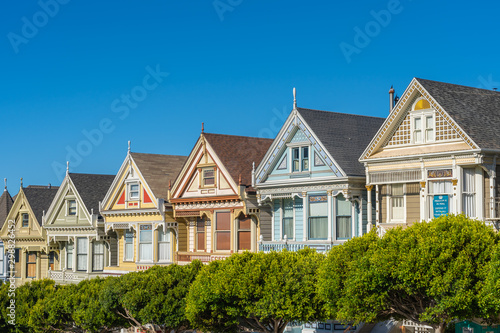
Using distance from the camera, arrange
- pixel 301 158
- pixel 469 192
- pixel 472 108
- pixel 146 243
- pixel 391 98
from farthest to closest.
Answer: pixel 146 243
pixel 391 98
pixel 301 158
pixel 472 108
pixel 469 192

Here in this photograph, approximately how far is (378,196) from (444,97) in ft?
17.9

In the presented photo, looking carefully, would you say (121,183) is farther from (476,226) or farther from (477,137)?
(476,226)

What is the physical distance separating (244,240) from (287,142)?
6640 mm

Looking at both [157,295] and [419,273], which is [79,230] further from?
[419,273]

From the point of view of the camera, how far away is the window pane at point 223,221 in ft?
146

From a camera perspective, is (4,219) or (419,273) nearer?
(419,273)

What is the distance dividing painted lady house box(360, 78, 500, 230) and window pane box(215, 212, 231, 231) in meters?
9.77

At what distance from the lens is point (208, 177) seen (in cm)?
4522

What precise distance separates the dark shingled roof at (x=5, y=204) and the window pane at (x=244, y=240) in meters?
25.6

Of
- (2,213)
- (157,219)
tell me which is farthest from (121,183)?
(2,213)

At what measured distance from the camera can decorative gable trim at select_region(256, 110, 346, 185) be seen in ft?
126

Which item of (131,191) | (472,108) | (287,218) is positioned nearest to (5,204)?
(131,191)

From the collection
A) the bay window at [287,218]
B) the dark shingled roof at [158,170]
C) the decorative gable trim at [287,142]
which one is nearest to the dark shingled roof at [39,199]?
the dark shingled roof at [158,170]

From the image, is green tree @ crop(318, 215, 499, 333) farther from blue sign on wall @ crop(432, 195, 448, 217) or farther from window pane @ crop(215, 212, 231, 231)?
window pane @ crop(215, 212, 231, 231)
